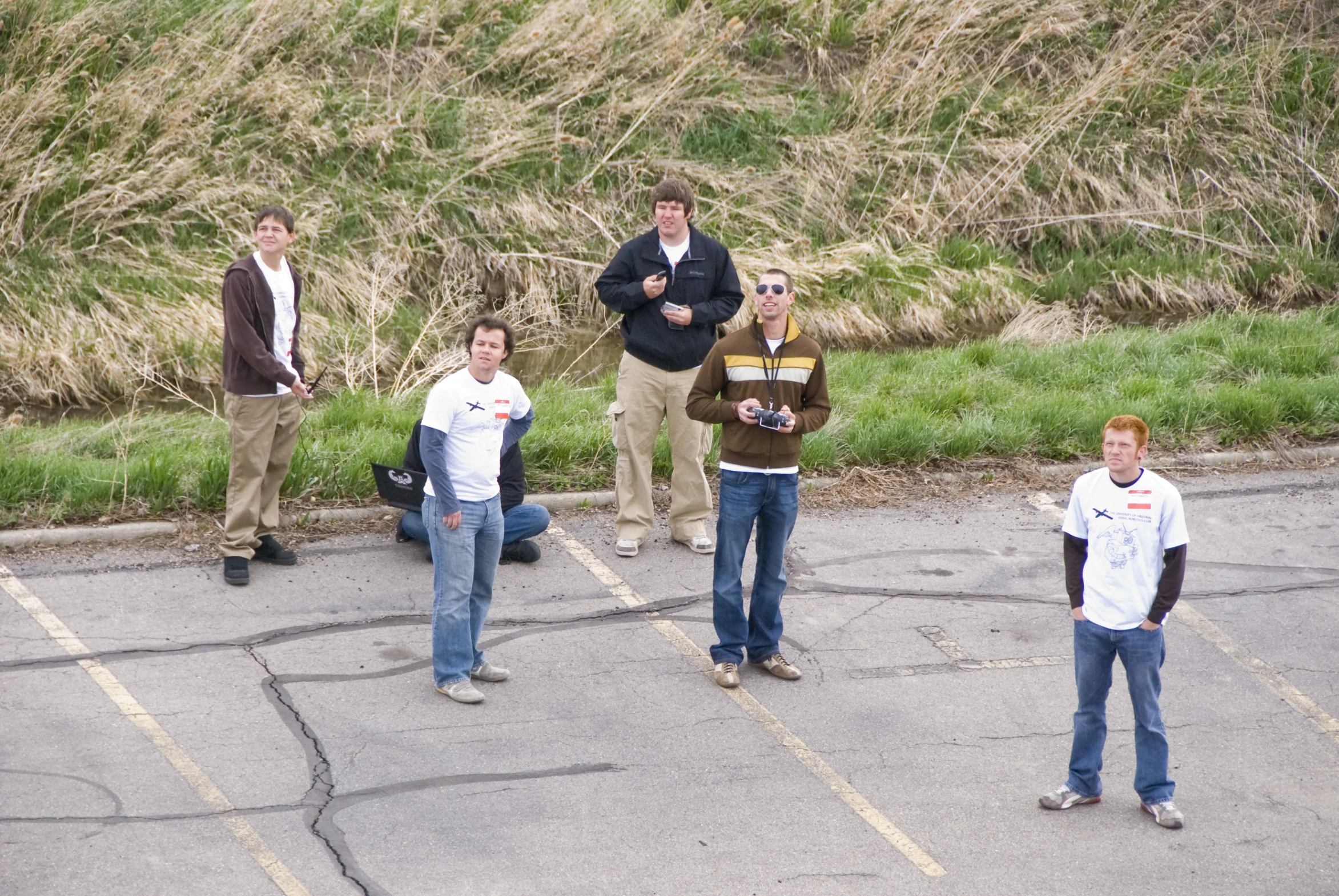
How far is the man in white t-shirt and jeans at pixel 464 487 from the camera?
251 inches

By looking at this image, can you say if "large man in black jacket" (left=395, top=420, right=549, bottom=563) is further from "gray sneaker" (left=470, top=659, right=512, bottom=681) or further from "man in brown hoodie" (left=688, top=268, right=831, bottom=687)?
"man in brown hoodie" (left=688, top=268, right=831, bottom=687)

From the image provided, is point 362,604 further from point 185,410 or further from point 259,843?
point 185,410

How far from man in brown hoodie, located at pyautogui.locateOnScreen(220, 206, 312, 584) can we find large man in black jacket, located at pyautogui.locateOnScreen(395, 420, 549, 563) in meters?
0.70

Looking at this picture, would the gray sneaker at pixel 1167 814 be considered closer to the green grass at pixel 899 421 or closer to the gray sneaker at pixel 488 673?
the gray sneaker at pixel 488 673

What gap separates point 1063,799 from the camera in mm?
5914

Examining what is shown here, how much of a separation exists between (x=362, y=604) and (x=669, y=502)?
2.60 m

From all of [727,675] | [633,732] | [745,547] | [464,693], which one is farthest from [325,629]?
[745,547]

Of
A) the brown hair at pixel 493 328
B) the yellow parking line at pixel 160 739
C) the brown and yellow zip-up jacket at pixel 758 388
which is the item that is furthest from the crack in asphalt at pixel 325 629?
the brown hair at pixel 493 328

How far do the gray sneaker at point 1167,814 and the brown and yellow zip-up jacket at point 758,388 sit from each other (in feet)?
7.42

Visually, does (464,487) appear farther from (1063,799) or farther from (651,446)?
(1063,799)

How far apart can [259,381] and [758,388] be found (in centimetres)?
283

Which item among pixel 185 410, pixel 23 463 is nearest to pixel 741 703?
pixel 23 463

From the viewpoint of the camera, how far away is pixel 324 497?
9125mm

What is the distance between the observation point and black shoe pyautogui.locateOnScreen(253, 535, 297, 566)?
8.16 metres
